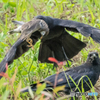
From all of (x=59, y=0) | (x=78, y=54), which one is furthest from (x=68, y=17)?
(x=78, y=54)

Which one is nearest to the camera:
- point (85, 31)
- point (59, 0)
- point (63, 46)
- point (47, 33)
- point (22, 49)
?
point (85, 31)

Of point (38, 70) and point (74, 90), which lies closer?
point (74, 90)

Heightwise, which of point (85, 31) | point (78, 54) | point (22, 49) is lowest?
point (78, 54)

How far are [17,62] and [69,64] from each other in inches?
39.4

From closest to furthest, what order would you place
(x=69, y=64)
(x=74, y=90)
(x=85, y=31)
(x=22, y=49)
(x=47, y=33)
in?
(x=74, y=90)
(x=85, y=31)
(x=22, y=49)
(x=47, y=33)
(x=69, y=64)

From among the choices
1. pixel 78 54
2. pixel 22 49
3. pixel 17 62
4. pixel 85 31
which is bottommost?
pixel 78 54

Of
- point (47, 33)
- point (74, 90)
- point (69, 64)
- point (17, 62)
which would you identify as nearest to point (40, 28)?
point (47, 33)

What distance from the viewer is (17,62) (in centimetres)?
336

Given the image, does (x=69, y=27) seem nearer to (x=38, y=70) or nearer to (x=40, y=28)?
(x=40, y=28)

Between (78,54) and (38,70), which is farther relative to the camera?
(78,54)

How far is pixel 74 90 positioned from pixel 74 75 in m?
0.28

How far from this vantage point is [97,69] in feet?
10.4

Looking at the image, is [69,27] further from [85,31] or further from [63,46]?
[63,46]

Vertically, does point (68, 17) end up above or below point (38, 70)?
above
